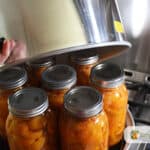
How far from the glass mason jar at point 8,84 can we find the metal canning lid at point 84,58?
0.31ft

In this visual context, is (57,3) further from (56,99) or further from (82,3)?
(56,99)

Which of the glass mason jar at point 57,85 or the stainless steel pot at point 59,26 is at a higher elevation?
the stainless steel pot at point 59,26

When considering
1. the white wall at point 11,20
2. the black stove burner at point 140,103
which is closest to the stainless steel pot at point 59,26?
the white wall at point 11,20

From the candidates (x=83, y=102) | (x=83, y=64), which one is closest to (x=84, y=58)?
(x=83, y=64)

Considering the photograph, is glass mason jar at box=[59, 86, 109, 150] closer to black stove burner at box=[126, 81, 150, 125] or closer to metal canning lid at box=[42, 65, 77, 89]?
metal canning lid at box=[42, 65, 77, 89]

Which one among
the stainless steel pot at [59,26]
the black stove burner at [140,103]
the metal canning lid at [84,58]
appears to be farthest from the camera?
the black stove burner at [140,103]

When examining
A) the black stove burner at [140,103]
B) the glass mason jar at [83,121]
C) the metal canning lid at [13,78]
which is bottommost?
the black stove burner at [140,103]

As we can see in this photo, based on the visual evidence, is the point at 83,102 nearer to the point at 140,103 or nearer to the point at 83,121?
the point at 83,121

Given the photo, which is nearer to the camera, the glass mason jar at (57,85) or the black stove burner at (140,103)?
the glass mason jar at (57,85)

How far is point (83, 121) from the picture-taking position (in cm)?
42

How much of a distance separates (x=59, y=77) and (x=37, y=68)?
7 centimetres

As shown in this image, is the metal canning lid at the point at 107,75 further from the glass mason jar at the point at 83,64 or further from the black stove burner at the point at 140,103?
the black stove burner at the point at 140,103

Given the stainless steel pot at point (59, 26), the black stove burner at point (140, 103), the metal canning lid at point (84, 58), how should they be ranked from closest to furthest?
1. the stainless steel pot at point (59, 26)
2. the metal canning lid at point (84, 58)
3. the black stove burner at point (140, 103)

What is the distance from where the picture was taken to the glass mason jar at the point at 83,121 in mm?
412
